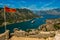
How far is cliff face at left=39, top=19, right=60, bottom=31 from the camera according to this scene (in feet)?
30.4

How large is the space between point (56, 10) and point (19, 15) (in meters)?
→ 3.00

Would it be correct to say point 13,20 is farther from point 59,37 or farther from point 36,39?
point 59,37

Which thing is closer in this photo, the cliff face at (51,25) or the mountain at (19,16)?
the cliff face at (51,25)

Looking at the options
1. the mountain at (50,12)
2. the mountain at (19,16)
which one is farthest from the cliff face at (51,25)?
the mountain at (19,16)

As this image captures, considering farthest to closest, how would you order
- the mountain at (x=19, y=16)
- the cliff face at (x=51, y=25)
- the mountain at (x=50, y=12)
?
the mountain at (x=19, y=16) → the mountain at (x=50, y=12) → the cliff face at (x=51, y=25)

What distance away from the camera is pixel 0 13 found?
1304 centimetres

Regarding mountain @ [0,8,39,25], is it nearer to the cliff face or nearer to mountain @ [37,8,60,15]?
mountain @ [37,8,60,15]

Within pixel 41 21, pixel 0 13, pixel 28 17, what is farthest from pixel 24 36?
pixel 0 13

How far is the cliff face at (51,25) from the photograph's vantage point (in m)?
9.27

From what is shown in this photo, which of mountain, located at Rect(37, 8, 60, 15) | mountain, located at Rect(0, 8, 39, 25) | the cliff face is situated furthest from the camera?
Result: mountain, located at Rect(0, 8, 39, 25)

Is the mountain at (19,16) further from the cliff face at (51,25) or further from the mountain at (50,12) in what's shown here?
the cliff face at (51,25)

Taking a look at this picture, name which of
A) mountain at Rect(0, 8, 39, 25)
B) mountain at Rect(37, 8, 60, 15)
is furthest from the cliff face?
mountain at Rect(0, 8, 39, 25)

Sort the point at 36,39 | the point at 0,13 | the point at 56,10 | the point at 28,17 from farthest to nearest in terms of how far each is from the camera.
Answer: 1. the point at 0,13
2. the point at 28,17
3. the point at 56,10
4. the point at 36,39

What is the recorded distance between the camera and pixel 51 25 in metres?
9.63
